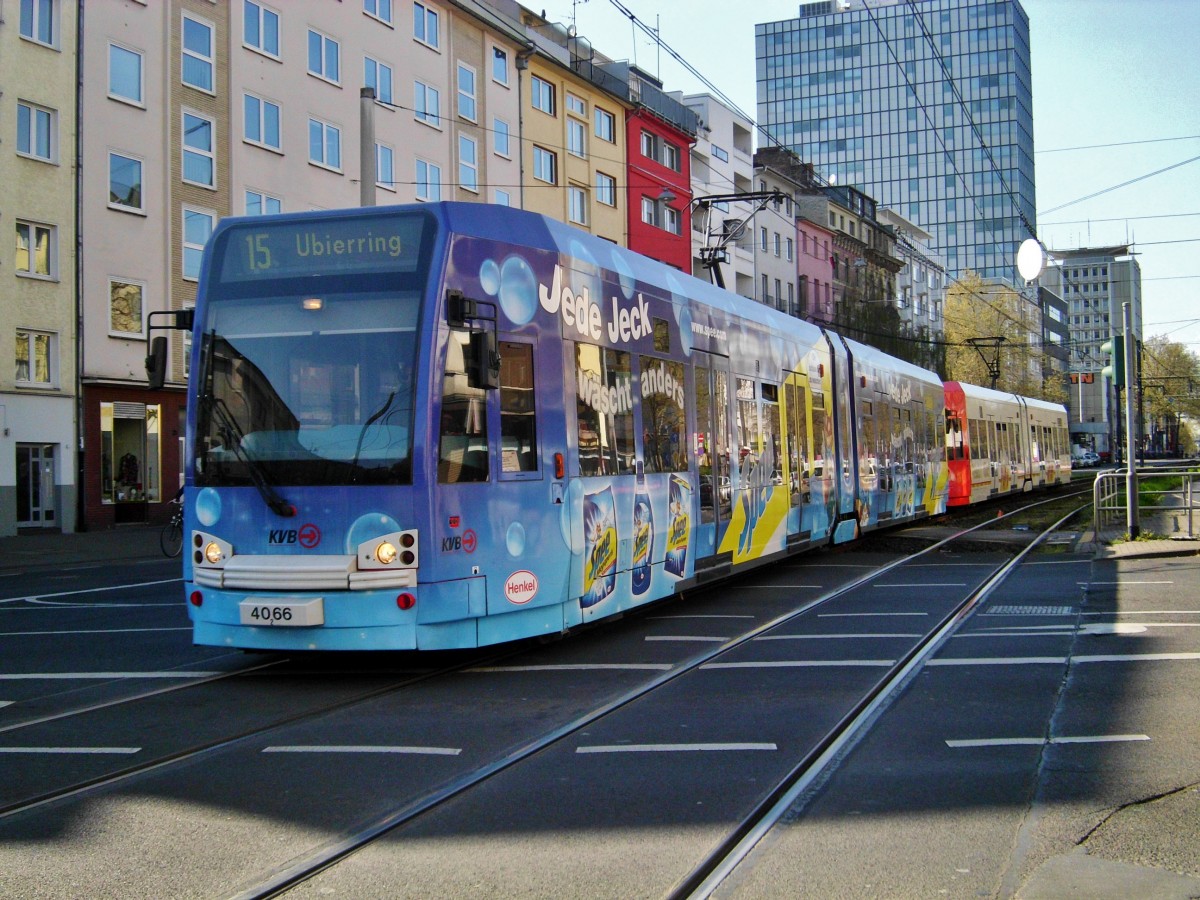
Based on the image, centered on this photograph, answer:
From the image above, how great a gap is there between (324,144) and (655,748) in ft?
111

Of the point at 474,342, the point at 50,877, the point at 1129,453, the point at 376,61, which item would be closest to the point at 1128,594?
the point at 1129,453

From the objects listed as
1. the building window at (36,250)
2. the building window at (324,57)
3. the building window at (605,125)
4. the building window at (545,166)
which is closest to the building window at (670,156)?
the building window at (605,125)

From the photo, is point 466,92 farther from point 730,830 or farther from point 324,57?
point 730,830

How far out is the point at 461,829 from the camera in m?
5.42

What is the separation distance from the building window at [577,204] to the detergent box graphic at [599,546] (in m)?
38.5

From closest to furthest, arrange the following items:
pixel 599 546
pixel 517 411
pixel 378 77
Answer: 1. pixel 517 411
2. pixel 599 546
3. pixel 378 77

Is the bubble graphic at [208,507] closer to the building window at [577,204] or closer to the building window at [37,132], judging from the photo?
the building window at [37,132]

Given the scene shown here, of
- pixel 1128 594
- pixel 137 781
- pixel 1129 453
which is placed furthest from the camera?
pixel 1129 453

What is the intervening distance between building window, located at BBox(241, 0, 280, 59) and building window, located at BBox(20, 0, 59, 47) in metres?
5.45

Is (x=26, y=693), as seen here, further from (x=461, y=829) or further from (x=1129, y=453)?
(x=1129, y=453)

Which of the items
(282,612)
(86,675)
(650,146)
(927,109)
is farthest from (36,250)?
(927,109)

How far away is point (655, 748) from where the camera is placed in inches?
271

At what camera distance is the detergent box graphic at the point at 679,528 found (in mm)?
12406

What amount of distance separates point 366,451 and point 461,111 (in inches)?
1419
